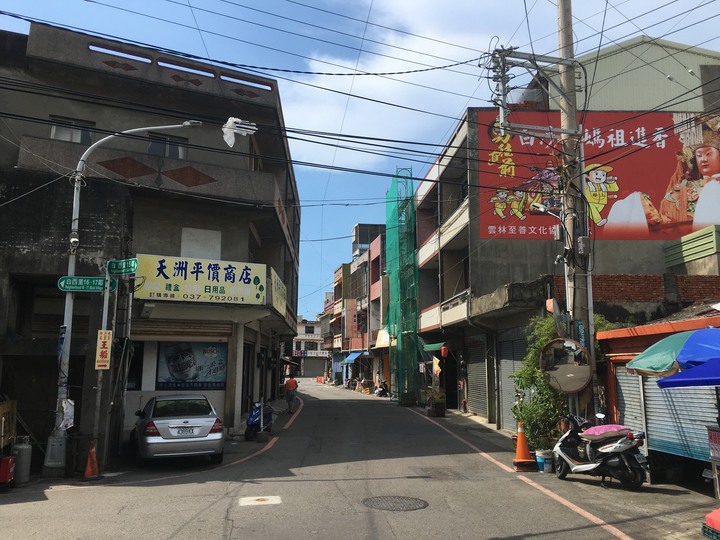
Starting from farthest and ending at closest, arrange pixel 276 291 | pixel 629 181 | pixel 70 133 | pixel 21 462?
pixel 629 181 < pixel 276 291 < pixel 70 133 < pixel 21 462

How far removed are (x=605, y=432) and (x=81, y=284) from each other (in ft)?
34.6

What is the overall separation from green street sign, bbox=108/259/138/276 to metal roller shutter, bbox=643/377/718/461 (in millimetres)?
10484

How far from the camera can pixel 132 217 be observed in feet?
52.9

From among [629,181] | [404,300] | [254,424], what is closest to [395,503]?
[254,424]

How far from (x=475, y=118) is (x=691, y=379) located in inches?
670

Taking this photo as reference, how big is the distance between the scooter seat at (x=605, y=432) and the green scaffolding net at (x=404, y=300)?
21.5 m

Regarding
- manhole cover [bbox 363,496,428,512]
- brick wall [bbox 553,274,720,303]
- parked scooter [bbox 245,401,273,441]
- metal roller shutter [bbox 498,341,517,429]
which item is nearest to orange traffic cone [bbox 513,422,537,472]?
manhole cover [bbox 363,496,428,512]

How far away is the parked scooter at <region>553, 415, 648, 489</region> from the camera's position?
905cm

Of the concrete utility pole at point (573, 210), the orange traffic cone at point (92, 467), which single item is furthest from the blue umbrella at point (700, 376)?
the orange traffic cone at point (92, 467)

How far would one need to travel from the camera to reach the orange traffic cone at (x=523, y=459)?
1112 centimetres

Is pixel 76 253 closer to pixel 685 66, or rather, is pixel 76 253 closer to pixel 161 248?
pixel 161 248

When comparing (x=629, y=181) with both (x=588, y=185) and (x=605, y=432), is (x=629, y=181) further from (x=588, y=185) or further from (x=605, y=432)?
(x=605, y=432)

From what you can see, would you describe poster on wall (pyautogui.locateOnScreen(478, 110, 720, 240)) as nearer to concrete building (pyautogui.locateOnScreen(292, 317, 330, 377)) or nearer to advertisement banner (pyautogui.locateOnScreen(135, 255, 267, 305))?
advertisement banner (pyautogui.locateOnScreen(135, 255, 267, 305))

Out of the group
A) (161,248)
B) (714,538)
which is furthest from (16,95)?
(714,538)
